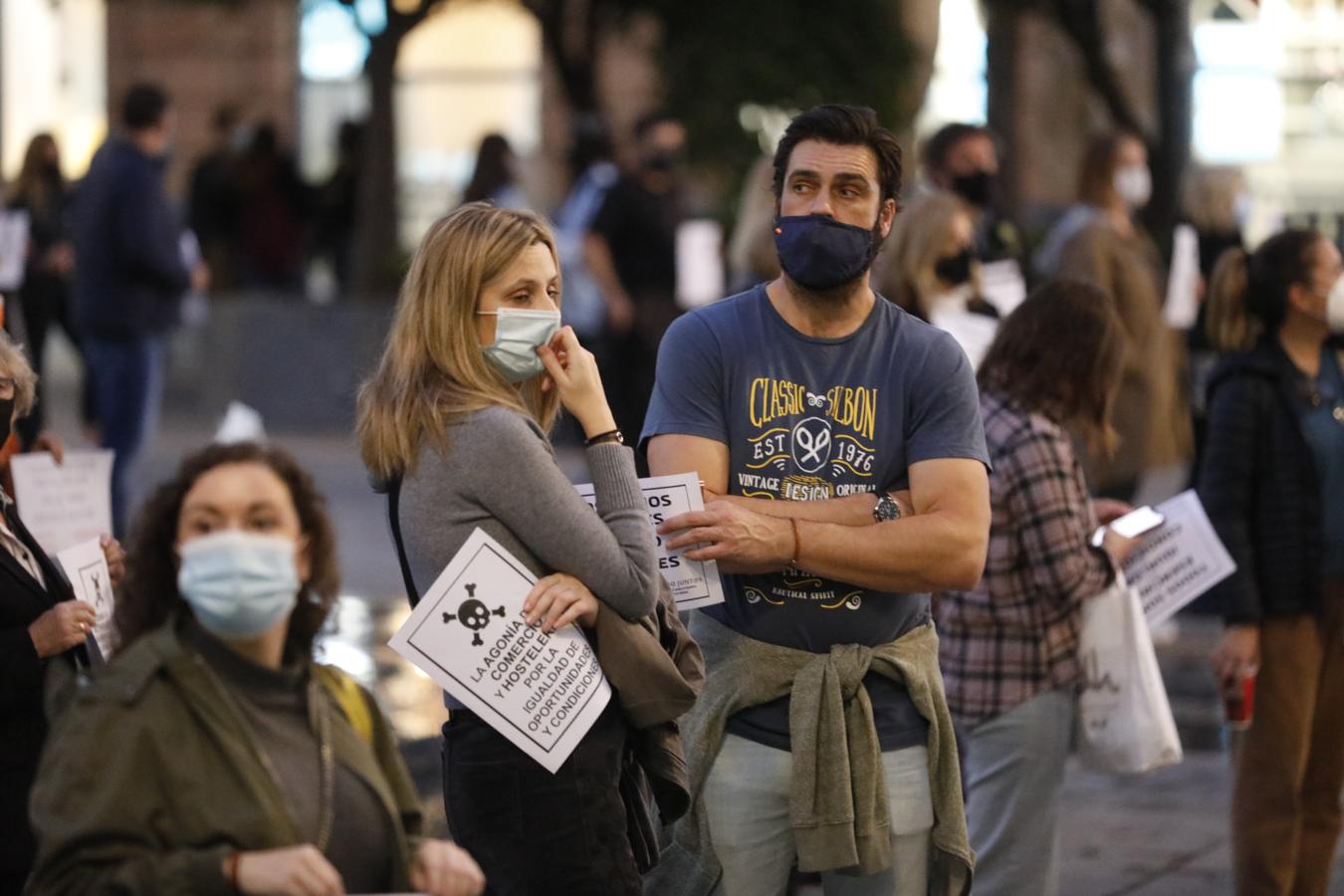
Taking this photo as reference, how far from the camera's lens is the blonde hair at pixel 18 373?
4477mm

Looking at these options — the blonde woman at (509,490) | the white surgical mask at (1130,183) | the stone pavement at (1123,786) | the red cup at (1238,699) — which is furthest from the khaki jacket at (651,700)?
the white surgical mask at (1130,183)

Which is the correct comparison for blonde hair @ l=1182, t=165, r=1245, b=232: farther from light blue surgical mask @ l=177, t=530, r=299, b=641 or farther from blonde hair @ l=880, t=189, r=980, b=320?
light blue surgical mask @ l=177, t=530, r=299, b=641

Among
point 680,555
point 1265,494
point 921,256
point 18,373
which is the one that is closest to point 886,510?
point 680,555

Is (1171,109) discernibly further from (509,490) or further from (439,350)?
(509,490)

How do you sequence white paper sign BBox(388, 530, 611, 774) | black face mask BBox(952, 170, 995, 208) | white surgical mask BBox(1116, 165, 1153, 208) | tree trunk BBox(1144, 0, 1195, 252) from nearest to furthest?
white paper sign BBox(388, 530, 611, 774) → black face mask BBox(952, 170, 995, 208) → white surgical mask BBox(1116, 165, 1153, 208) → tree trunk BBox(1144, 0, 1195, 252)

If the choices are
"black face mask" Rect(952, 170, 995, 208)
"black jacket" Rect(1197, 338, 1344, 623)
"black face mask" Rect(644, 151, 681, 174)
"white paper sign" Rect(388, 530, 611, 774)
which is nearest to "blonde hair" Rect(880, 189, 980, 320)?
"black face mask" Rect(952, 170, 995, 208)

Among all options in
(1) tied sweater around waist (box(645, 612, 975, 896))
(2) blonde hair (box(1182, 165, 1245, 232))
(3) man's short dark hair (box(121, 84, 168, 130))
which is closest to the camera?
(1) tied sweater around waist (box(645, 612, 975, 896))

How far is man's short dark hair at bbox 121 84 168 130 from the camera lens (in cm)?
1038

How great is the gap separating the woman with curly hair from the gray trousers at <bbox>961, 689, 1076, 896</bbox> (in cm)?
223

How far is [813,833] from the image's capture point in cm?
401

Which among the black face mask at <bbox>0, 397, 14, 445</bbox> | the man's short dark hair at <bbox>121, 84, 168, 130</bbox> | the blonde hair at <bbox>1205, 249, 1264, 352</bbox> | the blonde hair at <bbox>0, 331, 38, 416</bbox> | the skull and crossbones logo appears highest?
the man's short dark hair at <bbox>121, 84, 168, 130</bbox>

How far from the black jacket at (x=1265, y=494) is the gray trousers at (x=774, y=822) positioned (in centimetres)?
188

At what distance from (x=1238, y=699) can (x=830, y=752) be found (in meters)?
2.05

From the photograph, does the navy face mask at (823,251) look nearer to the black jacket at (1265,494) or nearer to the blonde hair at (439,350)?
the blonde hair at (439,350)
